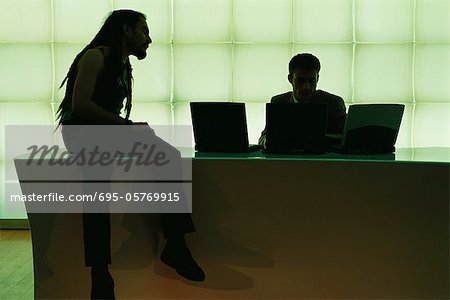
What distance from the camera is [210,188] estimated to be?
9.00ft

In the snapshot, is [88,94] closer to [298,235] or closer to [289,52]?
[298,235]

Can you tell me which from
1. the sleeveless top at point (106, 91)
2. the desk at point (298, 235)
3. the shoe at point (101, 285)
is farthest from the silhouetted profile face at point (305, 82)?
the shoe at point (101, 285)

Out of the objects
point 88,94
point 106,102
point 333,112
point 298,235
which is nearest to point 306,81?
point 333,112

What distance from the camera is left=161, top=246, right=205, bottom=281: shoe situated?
2738 millimetres

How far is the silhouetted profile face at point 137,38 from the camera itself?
278 cm

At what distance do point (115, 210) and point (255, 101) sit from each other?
2.03 meters

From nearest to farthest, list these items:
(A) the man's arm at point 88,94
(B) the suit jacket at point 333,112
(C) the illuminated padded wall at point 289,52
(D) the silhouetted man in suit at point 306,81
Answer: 1. (A) the man's arm at point 88,94
2. (D) the silhouetted man in suit at point 306,81
3. (B) the suit jacket at point 333,112
4. (C) the illuminated padded wall at point 289,52

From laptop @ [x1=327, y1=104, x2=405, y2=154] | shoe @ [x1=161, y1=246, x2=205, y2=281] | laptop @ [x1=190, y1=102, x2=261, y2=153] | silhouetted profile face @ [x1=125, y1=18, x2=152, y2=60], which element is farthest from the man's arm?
laptop @ [x1=327, y1=104, x2=405, y2=154]

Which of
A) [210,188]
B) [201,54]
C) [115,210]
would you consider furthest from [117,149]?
[201,54]

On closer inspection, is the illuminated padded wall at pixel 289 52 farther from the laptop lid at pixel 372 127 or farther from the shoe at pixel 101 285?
the shoe at pixel 101 285

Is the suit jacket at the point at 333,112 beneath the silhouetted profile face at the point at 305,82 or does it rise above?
beneath

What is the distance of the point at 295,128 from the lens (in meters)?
2.69

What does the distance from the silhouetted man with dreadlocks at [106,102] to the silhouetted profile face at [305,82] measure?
0.95m

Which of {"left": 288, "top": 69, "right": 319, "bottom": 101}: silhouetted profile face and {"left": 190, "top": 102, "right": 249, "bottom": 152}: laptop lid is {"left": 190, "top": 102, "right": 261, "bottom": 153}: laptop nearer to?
{"left": 190, "top": 102, "right": 249, "bottom": 152}: laptop lid
